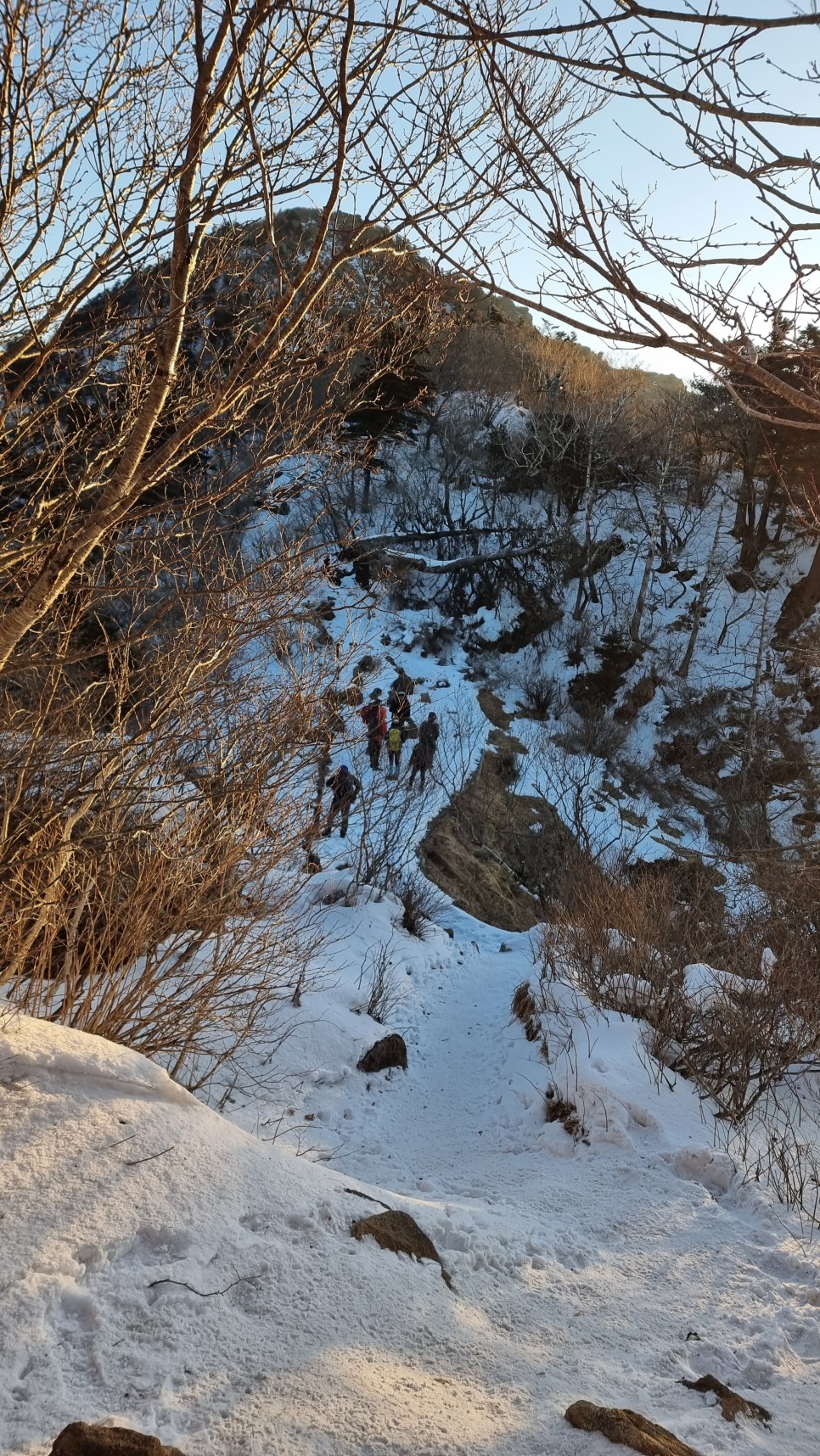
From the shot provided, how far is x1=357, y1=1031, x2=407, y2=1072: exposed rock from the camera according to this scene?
7.20 metres

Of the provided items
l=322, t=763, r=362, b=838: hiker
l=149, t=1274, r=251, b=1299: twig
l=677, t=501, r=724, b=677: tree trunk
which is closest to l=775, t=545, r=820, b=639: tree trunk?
l=677, t=501, r=724, b=677: tree trunk

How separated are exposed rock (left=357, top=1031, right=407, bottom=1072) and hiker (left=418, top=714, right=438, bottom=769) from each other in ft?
27.8

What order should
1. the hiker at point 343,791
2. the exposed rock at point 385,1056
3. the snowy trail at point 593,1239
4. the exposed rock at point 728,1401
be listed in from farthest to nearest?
the hiker at point 343,791, the exposed rock at point 385,1056, the snowy trail at point 593,1239, the exposed rock at point 728,1401

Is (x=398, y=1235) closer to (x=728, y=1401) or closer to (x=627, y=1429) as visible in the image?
(x=627, y=1429)

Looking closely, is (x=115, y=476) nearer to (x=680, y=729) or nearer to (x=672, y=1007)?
(x=672, y=1007)

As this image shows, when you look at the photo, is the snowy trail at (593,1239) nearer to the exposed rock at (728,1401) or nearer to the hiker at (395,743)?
the exposed rock at (728,1401)

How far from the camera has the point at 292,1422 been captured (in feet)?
6.96

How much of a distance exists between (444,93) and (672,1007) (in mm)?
6420

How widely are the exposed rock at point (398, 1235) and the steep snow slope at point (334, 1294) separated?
→ 67mm

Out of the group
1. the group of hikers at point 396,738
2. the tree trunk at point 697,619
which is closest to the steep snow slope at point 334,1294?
the group of hikers at point 396,738

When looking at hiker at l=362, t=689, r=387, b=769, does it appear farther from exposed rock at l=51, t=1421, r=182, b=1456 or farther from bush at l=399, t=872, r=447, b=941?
exposed rock at l=51, t=1421, r=182, b=1456

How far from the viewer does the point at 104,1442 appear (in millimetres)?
1812

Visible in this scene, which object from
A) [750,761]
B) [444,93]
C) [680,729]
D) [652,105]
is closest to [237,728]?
[444,93]

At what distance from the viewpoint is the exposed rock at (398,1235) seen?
3111 mm
